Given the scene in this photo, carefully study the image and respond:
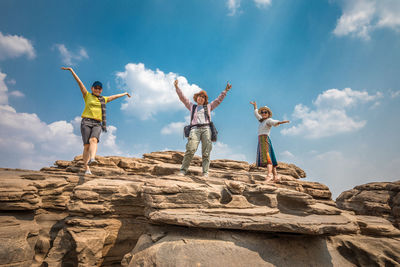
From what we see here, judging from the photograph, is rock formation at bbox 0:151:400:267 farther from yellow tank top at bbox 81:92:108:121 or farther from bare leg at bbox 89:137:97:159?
yellow tank top at bbox 81:92:108:121

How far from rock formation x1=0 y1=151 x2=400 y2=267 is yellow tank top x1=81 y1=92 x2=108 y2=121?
2.55 metres

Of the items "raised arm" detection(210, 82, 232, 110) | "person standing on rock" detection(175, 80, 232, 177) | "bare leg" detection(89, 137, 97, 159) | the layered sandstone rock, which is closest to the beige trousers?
"person standing on rock" detection(175, 80, 232, 177)

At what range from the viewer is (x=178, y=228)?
536cm

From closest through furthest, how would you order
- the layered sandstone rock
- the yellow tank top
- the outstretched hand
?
the yellow tank top → the outstretched hand → the layered sandstone rock

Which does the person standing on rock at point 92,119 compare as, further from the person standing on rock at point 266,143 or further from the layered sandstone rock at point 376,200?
the layered sandstone rock at point 376,200

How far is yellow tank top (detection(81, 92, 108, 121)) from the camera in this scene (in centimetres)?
778

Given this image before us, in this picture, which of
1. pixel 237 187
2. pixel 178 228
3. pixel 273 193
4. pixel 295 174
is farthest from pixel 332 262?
pixel 295 174

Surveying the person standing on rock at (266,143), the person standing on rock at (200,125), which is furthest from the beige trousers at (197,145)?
the person standing on rock at (266,143)

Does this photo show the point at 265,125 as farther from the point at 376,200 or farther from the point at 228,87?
the point at 376,200

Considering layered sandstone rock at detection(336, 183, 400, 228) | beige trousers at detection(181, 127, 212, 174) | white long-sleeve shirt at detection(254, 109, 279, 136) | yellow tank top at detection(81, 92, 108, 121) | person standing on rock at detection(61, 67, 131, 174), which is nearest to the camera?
Result: beige trousers at detection(181, 127, 212, 174)

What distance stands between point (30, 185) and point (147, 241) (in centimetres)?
488

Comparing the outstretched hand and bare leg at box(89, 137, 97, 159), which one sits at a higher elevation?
the outstretched hand

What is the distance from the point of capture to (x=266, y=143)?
29.5 ft

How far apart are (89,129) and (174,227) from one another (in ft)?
16.7
